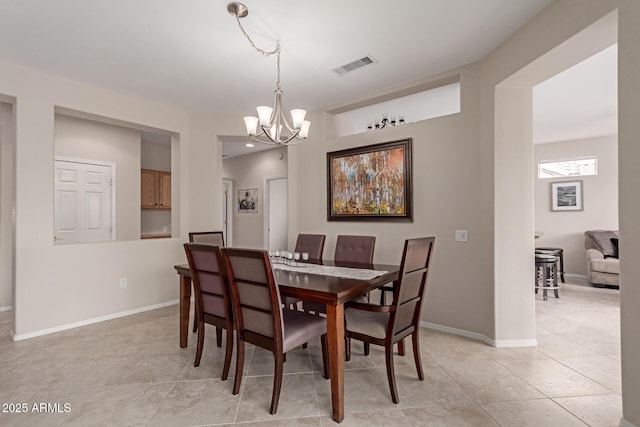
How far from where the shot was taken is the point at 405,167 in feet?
11.4

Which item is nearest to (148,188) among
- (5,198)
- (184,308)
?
(5,198)

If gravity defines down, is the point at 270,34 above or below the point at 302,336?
above

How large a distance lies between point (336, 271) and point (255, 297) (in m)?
0.84

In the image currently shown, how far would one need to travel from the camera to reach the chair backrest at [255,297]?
1.82 meters

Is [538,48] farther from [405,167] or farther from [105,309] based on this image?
[105,309]

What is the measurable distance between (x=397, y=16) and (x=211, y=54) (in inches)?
63.2

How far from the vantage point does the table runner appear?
7.83 feet

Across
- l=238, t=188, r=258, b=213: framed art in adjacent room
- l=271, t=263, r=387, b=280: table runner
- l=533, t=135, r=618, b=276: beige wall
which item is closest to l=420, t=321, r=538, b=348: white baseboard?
l=271, t=263, r=387, b=280: table runner

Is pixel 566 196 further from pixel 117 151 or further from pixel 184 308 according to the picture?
pixel 117 151

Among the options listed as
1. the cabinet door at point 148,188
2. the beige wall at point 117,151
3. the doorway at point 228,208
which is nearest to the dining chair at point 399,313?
the beige wall at point 117,151

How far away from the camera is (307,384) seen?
2211mm

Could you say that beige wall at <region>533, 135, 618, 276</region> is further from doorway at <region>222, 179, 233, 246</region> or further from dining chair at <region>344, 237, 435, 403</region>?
doorway at <region>222, 179, 233, 246</region>

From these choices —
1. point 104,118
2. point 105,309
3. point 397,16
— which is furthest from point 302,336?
point 104,118

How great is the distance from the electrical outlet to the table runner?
Answer: 43.3 inches
